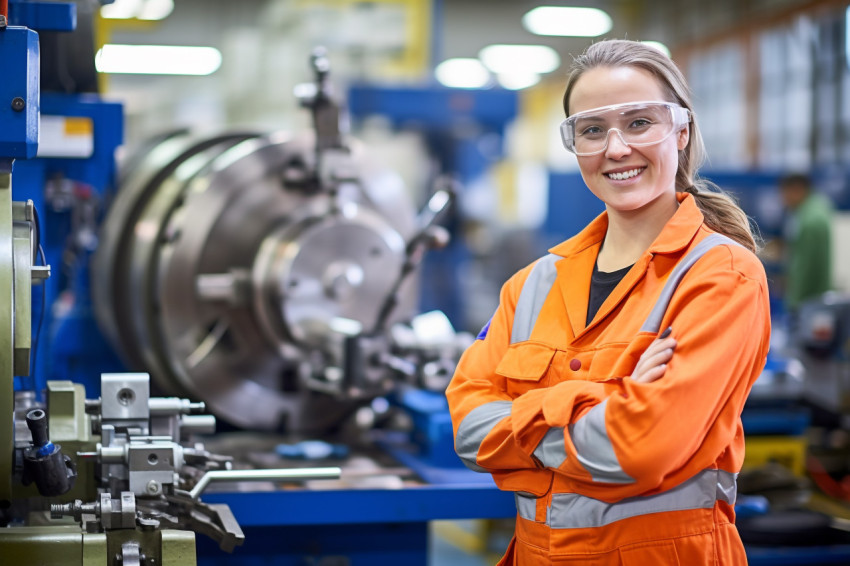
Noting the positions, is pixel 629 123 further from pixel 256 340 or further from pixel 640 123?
pixel 256 340

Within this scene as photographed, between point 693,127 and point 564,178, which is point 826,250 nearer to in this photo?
point 564,178

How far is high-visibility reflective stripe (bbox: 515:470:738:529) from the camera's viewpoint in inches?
51.3

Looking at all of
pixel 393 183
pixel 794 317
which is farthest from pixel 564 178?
pixel 393 183

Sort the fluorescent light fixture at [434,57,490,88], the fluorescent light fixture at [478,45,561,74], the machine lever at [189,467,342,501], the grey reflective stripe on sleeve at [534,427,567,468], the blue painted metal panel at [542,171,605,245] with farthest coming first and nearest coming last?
the fluorescent light fixture at [434,57,490,88], the fluorescent light fixture at [478,45,561,74], the blue painted metal panel at [542,171,605,245], the machine lever at [189,467,342,501], the grey reflective stripe on sleeve at [534,427,567,468]

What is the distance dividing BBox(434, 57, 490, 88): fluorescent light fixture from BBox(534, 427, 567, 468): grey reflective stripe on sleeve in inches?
445

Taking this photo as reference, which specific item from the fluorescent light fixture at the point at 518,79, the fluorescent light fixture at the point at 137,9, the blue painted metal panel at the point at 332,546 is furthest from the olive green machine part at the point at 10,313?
the fluorescent light fixture at the point at 518,79

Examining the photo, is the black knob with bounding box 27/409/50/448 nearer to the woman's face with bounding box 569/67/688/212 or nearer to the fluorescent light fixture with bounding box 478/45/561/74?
the woman's face with bounding box 569/67/688/212

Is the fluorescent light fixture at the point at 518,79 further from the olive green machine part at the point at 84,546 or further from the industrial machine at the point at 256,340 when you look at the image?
the olive green machine part at the point at 84,546

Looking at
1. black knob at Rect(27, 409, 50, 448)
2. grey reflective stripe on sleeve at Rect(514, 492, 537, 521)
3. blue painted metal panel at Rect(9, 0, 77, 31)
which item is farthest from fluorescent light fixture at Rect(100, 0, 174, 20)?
grey reflective stripe on sleeve at Rect(514, 492, 537, 521)

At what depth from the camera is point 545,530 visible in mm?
1369

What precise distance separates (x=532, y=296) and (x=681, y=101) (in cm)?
35

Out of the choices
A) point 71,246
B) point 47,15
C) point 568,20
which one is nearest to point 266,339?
point 47,15

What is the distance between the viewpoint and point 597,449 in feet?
4.13

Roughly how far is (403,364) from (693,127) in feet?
3.21
